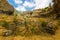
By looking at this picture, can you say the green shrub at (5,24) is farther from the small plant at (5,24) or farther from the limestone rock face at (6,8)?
the limestone rock face at (6,8)

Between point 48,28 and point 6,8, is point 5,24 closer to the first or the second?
point 6,8

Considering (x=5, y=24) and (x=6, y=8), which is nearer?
(x=5, y=24)

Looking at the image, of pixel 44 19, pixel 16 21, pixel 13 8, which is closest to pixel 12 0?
pixel 13 8

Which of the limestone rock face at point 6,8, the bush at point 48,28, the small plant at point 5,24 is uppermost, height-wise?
the limestone rock face at point 6,8

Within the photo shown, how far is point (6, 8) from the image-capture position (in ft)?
13.0

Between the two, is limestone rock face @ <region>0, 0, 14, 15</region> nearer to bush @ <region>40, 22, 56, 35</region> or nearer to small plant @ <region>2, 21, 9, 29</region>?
small plant @ <region>2, 21, 9, 29</region>

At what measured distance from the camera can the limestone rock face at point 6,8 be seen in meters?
3.87

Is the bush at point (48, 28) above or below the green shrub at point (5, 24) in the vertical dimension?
below

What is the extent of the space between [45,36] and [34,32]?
8.3 inches

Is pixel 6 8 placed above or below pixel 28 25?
above

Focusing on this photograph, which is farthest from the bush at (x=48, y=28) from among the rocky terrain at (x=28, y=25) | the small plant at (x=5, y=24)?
the small plant at (x=5, y=24)

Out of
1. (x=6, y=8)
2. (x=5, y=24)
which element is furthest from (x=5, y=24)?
(x=6, y=8)

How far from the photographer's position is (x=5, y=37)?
3572mm

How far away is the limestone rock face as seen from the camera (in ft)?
12.7
